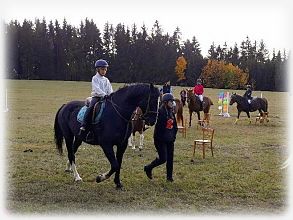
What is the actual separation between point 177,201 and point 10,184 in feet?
10.3

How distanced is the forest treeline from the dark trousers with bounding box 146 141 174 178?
6.39 ft

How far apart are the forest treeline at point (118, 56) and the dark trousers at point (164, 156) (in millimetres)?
1947

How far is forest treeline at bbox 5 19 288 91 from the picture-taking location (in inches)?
686

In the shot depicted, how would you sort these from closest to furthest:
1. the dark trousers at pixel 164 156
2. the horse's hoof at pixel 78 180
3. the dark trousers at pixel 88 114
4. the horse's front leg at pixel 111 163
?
the horse's front leg at pixel 111 163 < the dark trousers at pixel 88 114 < the horse's hoof at pixel 78 180 < the dark trousers at pixel 164 156

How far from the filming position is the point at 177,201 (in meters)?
6.08

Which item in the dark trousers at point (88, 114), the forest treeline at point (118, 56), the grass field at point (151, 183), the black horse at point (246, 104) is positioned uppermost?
the forest treeline at point (118, 56)

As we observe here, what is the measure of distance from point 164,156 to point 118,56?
23.7m

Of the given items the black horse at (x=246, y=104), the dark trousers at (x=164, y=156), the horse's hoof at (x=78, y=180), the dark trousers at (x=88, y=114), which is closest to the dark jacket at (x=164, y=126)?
the dark trousers at (x=164, y=156)

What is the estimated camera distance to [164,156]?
727cm

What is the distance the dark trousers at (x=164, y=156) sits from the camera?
7282 mm

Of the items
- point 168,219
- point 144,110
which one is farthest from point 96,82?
point 168,219

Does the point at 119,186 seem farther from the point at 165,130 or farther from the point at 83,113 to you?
the point at 83,113

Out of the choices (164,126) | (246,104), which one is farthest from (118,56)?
(164,126)

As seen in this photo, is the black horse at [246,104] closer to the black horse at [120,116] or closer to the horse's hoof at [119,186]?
the black horse at [120,116]
